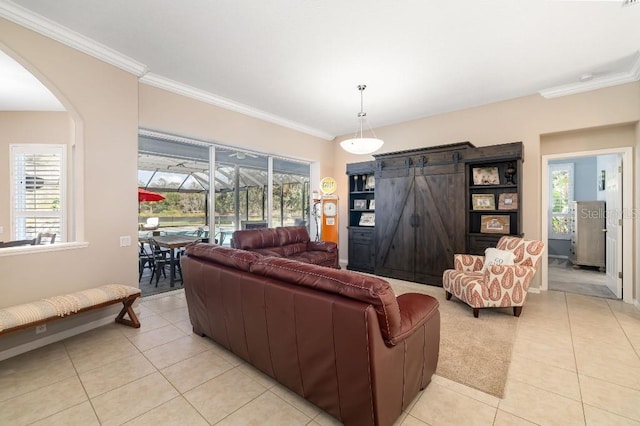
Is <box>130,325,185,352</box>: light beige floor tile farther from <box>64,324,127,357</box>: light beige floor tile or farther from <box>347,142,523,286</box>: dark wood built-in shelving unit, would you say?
<box>347,142,523,286</box>: dark wood built-in shelving unit

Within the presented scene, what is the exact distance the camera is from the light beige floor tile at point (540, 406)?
1744mm

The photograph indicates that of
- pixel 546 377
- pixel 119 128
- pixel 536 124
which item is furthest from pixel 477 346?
pixel 119 128

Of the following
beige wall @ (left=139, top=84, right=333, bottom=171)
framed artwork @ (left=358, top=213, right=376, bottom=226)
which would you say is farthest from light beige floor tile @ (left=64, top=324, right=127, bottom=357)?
framed artwork @ (left=358, top=213, right=376, bottom=226)

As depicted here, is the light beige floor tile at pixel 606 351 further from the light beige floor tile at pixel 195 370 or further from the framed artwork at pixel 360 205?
the framed artwork at pixel 360 205

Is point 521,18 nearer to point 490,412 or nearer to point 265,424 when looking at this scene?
point 490,412

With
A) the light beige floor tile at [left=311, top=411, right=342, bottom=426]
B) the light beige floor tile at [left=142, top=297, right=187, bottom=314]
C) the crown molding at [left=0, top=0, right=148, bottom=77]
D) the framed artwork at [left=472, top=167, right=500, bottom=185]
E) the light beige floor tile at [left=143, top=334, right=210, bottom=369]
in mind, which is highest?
the crown molding at [left=0, top=0, right=148, bottom=77]

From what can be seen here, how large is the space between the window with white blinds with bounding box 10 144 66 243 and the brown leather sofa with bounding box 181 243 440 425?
13.8 feet

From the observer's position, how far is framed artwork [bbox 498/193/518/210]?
4.40 meters

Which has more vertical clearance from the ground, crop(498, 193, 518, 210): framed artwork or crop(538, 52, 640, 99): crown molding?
crop(538, 52, 640, 99): crown molding

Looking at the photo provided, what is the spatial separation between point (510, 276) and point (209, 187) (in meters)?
4.67

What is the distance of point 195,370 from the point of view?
2.29 meters

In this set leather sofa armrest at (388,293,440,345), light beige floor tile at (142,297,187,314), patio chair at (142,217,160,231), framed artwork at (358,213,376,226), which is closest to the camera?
leather sofa armrest at (388,293,440,345)

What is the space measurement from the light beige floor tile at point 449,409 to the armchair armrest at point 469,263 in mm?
2422

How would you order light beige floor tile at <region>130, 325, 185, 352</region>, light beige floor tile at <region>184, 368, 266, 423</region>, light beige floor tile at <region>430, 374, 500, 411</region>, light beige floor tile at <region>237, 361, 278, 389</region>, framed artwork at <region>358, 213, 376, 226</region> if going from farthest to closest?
framed artwork at <region>358, 213, 376, 226</region> → light beige floor tile at <region>130, 325, 185, 352</region> → light beige floor tile at <region>237, 361, 278, 389</region> → light beige floor tile at <region>430, 374, 500, 411</region> → light beige floor tile at <region>184, 368, 266, 423</region>
